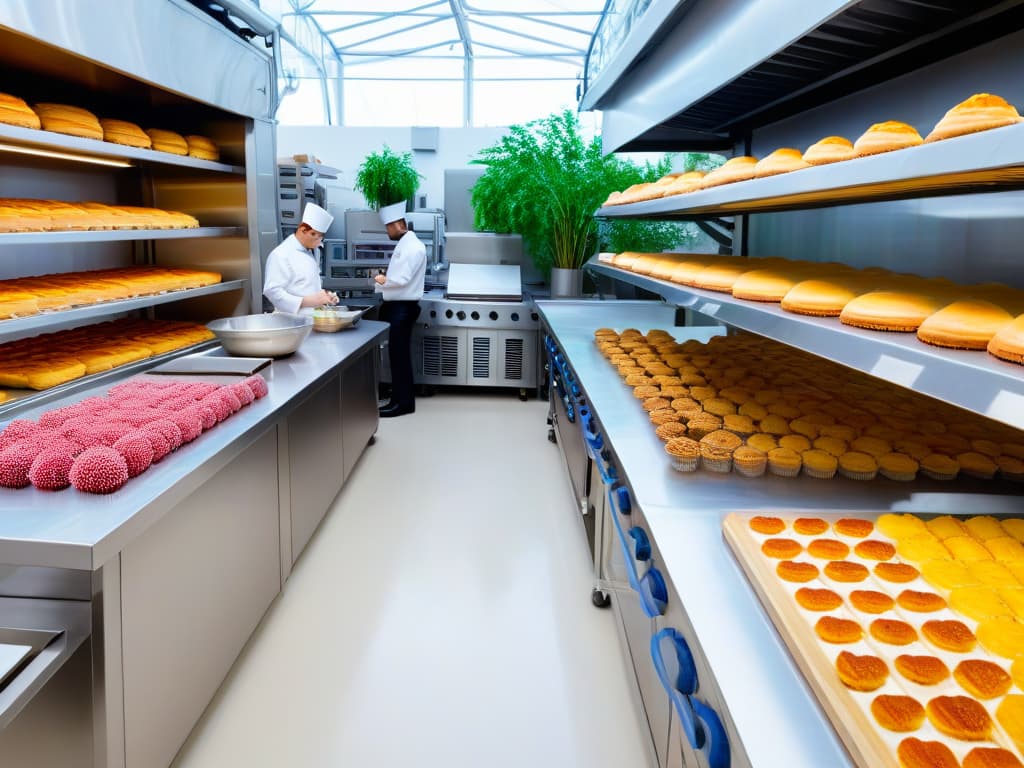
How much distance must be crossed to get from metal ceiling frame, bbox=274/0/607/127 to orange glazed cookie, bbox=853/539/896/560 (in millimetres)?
9745

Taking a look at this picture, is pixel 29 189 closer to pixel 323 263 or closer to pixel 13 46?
pixel 13 46

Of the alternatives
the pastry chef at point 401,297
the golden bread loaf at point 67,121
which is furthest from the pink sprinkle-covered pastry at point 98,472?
the pastry chef at point 401,297

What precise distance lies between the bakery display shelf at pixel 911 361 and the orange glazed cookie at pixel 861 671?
0.33 meters

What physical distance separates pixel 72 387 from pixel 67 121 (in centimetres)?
94

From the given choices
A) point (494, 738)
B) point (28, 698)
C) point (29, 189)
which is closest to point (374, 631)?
point (494, 738)

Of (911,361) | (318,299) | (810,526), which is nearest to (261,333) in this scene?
(318,299)

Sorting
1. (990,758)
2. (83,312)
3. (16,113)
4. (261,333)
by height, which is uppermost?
(16,113)

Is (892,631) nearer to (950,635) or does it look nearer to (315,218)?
(950,635)

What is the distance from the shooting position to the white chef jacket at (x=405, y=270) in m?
5.38

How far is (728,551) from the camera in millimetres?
1280

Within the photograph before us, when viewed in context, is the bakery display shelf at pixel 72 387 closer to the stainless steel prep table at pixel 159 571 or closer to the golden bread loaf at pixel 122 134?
the stainless steel prep table at pixel 159 571

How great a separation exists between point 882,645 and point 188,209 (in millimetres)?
3842

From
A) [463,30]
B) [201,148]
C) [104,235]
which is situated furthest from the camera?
[463,30]

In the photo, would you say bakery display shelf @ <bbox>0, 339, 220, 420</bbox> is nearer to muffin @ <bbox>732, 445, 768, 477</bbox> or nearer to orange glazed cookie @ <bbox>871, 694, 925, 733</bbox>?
muffin @ <bbox>732, 445, 768, 477</bbox>
